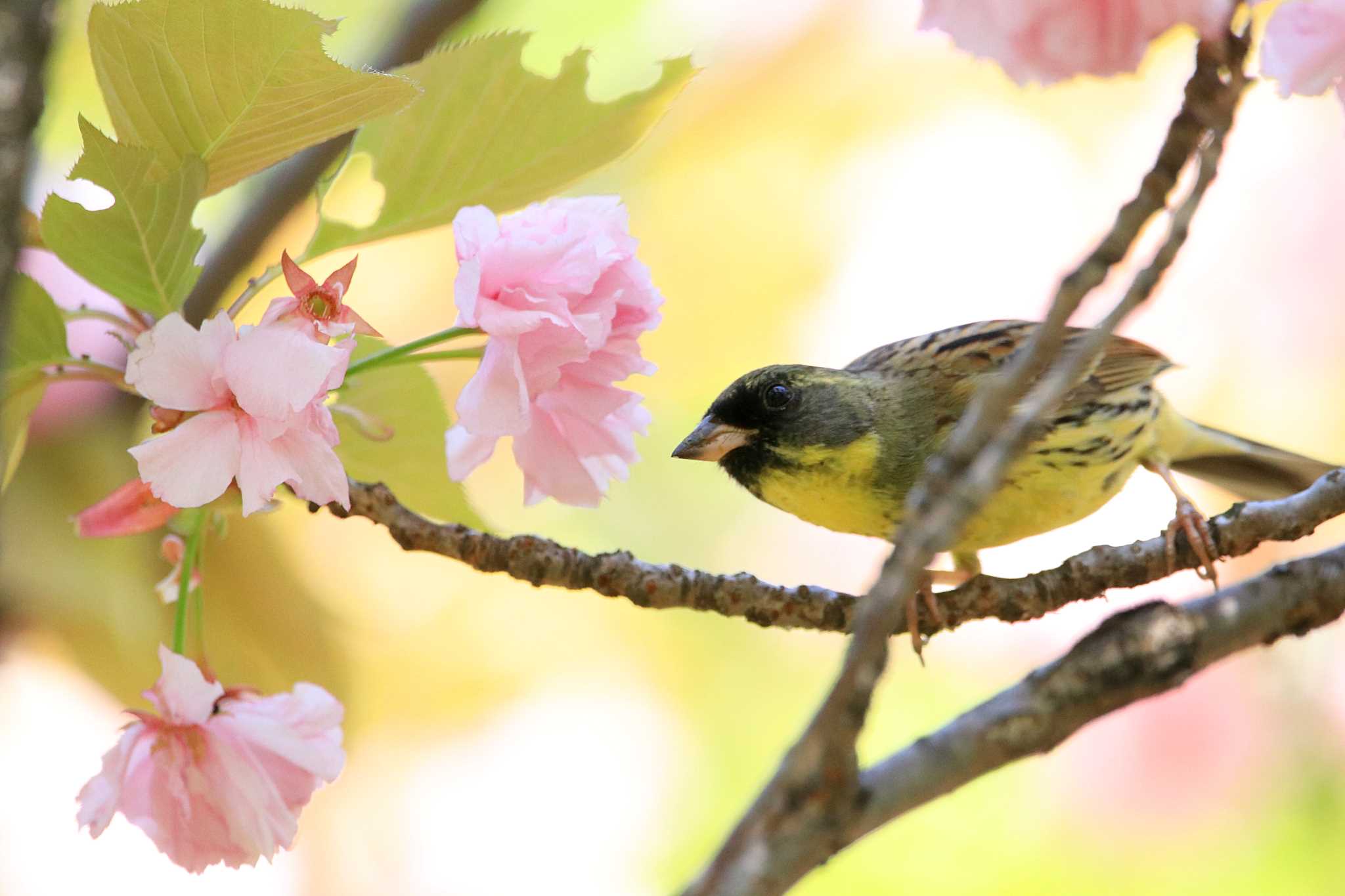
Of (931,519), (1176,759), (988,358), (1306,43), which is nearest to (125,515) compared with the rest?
(931,519)

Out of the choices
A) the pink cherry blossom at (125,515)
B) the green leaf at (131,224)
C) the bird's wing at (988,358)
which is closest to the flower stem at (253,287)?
the green leaf at (131,224)

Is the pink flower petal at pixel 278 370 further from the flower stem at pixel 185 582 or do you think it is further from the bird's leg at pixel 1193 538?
the bird's leg at pixel 1193 538

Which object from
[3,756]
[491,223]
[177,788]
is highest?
[491,223]

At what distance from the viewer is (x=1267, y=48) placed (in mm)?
633

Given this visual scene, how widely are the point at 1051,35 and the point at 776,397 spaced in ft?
2.35

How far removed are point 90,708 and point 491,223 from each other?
165cm

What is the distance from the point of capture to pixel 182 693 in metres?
0.75

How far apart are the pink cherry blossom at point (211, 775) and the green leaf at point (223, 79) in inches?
12.9

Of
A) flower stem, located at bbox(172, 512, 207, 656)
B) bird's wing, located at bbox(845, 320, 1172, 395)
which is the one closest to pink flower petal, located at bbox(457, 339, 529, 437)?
flower stem, located at bbox(172, 512, 207, 656)

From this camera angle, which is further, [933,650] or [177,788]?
[933,650]

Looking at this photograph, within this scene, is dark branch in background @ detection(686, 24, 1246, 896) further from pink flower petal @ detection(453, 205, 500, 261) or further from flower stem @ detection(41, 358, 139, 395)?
flower stem @ detection(41, 358, 139, 395)

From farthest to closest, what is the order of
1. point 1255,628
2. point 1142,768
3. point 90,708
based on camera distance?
point 1142,768, point 90,708, point 1255,628

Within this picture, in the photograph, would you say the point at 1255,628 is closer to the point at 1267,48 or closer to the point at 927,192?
the point at 1267,48

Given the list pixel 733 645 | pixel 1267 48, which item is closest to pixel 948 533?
pixel 1267 48
